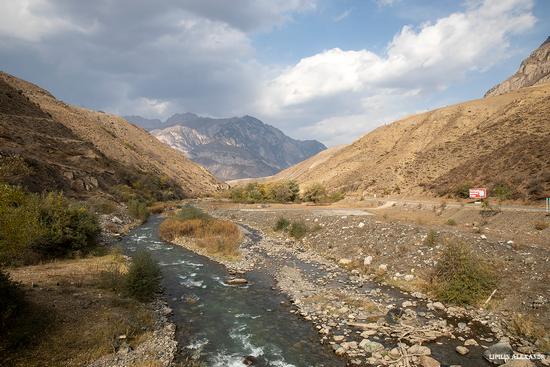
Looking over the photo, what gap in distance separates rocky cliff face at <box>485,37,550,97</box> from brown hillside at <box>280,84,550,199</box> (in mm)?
77883

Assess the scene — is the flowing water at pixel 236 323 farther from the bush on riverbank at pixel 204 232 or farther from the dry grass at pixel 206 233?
the dry grass at pixel 206 233

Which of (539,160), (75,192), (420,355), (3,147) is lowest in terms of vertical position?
(420,355)

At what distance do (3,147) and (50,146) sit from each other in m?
15.8

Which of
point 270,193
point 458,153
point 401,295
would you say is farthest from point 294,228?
point 458,153

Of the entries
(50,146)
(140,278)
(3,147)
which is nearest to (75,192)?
(3,147)

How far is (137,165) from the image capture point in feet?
336

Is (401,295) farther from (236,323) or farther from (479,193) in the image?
(479,193)

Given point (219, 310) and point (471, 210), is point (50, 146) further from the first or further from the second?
point (471, 210)

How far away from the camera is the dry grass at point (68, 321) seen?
1048 centimetres

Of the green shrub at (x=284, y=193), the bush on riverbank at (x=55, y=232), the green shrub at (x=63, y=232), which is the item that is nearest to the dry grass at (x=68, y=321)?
the bush on riverbank at (x=55, y=232)

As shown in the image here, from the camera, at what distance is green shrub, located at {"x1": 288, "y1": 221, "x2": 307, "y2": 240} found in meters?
35.9

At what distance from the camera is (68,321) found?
503 inches

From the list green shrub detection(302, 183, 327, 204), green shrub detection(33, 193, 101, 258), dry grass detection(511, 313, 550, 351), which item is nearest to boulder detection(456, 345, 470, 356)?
dry grass detection(511, 313, 550, 351)

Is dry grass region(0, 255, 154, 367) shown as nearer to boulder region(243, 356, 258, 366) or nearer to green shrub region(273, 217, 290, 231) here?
boulder region(243, 356, 258, 366)
